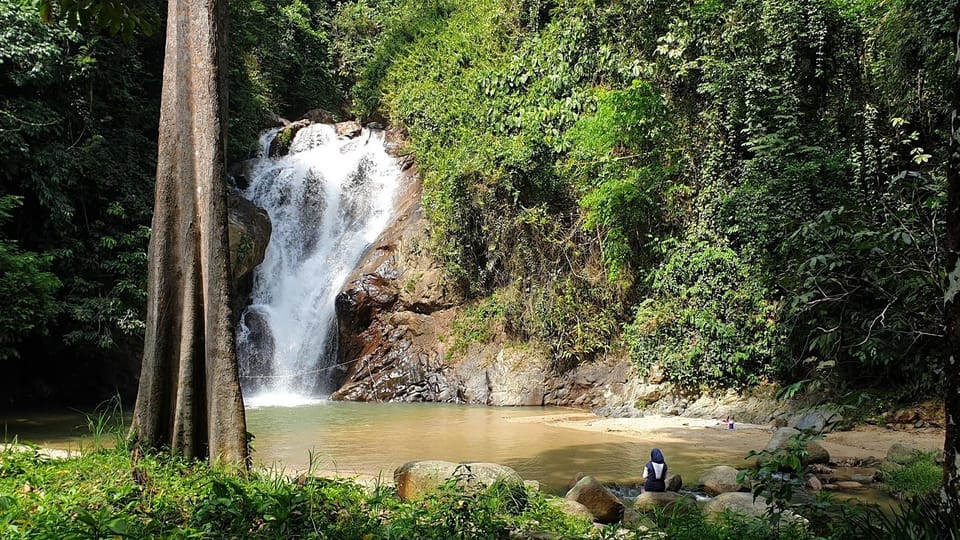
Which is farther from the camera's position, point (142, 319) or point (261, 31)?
point (261, 31)

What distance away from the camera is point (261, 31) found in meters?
26.3

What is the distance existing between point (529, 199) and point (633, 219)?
3.38m

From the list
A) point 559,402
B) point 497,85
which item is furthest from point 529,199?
point 559,402

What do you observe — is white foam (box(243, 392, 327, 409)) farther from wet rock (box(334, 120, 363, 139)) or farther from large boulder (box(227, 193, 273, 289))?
wet rock (box(334, 120, 363, 139))

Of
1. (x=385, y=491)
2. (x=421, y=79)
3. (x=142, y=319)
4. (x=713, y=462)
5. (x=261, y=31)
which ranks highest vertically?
(x=261, y=31)

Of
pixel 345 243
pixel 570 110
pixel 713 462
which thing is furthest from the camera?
pixel 345 243

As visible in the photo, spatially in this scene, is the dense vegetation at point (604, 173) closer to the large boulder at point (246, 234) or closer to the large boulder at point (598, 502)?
the large boulder at point (246, 234)

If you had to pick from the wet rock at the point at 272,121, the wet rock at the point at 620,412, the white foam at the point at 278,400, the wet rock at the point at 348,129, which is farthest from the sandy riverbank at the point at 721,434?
the wet rock at the point at 272,121

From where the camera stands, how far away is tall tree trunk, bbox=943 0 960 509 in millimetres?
2809

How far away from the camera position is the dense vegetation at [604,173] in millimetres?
12414

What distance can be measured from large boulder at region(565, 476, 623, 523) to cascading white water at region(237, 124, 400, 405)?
12409mm

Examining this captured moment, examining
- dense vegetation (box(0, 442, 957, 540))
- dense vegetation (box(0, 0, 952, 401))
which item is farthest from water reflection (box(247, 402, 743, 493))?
dense vegetation (box(0, 0, 952, 401))

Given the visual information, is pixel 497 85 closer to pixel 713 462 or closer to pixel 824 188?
pixel 824 188

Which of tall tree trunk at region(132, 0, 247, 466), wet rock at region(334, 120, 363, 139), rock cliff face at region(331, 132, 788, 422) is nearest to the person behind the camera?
tall tree trunk at region(132, 0, 247, 466)
